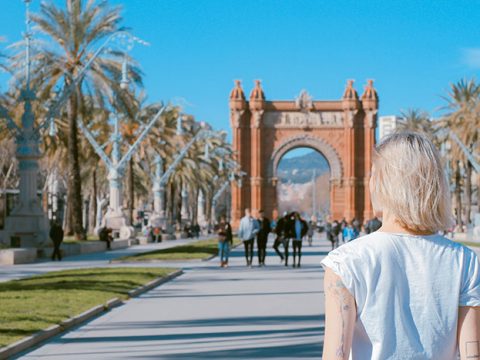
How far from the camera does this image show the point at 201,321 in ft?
39.4

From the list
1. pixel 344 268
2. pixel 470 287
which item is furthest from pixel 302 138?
pixel 344 268

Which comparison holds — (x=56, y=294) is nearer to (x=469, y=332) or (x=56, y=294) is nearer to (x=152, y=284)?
(x=152, y=284)

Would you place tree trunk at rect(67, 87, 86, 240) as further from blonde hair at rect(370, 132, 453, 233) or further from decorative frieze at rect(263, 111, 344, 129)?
decorative frieze at rect(263, 111, 344, 129)

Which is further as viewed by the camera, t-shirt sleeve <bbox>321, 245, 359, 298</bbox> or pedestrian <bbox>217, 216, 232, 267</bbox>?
pedestrian <bbox>217, 216, 232, 267</bbox>

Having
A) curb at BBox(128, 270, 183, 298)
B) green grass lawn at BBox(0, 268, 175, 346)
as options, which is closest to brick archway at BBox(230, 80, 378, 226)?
curb at BBox(128, 270, 183, 298)

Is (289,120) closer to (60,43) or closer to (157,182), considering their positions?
(157,182)

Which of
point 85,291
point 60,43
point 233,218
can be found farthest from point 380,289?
point 233,218

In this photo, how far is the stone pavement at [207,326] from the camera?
930cm

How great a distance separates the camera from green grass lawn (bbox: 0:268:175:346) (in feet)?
36.2

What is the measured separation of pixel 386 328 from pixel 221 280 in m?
17.7

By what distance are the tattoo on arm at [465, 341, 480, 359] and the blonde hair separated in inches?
13.7

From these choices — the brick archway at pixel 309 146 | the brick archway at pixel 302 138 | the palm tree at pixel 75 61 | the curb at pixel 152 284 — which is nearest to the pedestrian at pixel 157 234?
the palm tree at pixel 75 61

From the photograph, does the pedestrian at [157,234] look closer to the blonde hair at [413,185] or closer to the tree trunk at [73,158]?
the tree trunk at [73,158]

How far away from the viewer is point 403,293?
2.74 m
